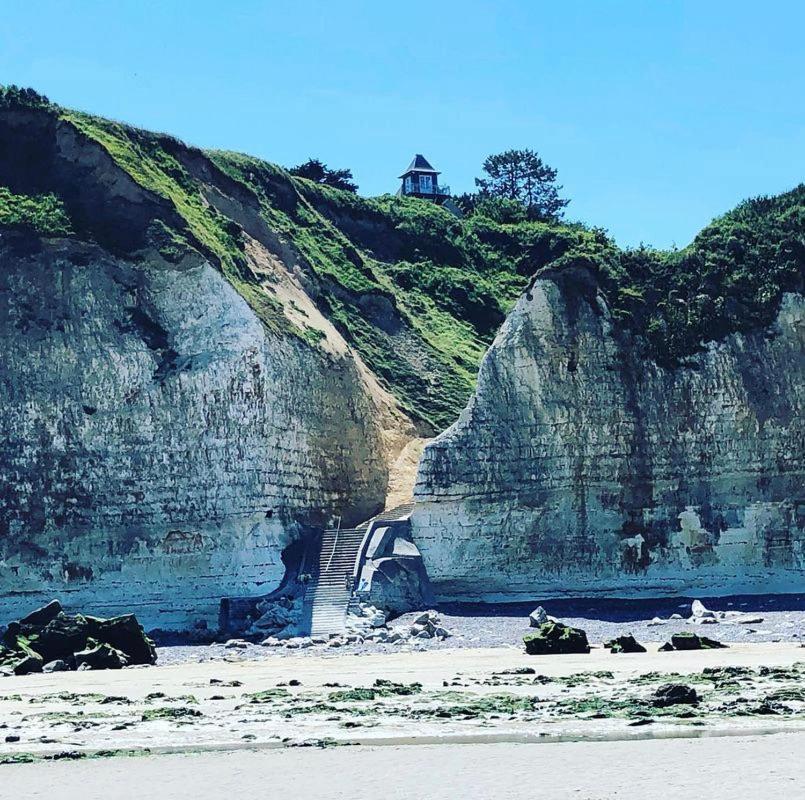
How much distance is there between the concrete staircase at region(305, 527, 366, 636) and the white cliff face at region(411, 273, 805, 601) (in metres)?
1.93

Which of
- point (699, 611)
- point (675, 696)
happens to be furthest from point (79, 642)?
point (675, 696)

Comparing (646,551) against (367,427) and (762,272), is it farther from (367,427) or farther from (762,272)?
(367,427)

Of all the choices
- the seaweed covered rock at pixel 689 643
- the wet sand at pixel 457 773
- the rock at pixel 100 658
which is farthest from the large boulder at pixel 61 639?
the wet sand at pixel 457 773

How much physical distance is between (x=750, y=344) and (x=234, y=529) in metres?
14.1

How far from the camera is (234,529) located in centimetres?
4516

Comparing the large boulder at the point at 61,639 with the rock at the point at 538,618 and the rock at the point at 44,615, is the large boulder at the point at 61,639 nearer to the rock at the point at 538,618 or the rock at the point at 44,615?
the rock at the point at 44,615

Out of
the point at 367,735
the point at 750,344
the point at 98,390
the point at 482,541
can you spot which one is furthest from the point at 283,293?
the point at 367,735

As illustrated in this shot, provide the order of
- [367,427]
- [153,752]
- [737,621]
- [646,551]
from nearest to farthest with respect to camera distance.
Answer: [153,752] → [737,621] → [646,551] → [367,427]

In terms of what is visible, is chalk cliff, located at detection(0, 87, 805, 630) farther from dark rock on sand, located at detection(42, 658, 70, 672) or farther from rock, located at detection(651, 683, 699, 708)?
rock, located at detection(651, 683, 699, 708)

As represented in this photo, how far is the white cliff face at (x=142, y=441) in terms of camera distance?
44.8 metres

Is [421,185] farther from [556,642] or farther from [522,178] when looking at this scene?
[556,642]

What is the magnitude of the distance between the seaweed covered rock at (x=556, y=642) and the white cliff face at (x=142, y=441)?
11.1 meters

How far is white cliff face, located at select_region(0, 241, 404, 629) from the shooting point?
44.8 metres

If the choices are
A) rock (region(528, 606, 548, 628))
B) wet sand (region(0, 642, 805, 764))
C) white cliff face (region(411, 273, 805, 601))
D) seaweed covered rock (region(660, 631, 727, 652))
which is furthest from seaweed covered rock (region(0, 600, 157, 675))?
seaweed covered rock (region(660, 631, 727, 652))
